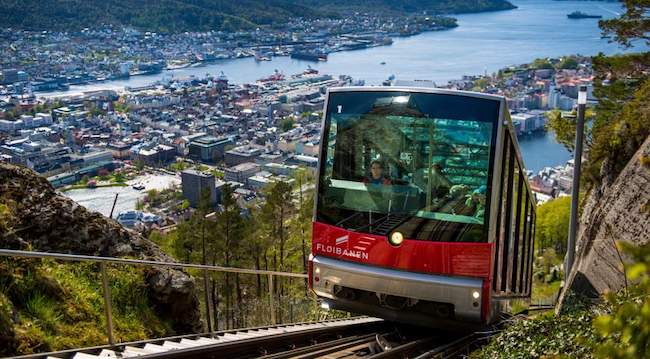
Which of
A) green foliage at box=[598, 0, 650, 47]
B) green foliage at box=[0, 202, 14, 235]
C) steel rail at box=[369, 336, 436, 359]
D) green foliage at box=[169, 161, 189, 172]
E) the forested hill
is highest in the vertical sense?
the forested hill

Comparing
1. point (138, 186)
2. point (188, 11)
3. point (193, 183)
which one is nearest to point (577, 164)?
point (193, 183)

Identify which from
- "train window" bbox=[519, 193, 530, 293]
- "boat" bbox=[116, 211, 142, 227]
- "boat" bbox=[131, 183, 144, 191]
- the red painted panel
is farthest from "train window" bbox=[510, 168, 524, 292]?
"boat" bbox=[131, 183, 144, 191]

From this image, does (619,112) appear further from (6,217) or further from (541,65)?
(541,65)

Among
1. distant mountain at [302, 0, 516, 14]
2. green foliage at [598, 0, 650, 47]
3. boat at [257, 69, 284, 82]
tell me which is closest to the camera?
green foliage at [598, 0, 650, 47]

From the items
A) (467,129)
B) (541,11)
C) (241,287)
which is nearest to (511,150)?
(467,129)

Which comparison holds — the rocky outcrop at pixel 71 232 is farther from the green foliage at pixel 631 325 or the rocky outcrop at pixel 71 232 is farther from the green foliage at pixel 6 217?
the green foliage at pixel 631 325

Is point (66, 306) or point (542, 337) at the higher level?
point (66, 306)

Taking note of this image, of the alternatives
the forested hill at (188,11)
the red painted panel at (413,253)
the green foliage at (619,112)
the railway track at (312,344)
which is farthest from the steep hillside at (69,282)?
the forested hill at (188,11)

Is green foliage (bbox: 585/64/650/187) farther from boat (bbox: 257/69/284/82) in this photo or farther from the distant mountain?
the distant mountain
